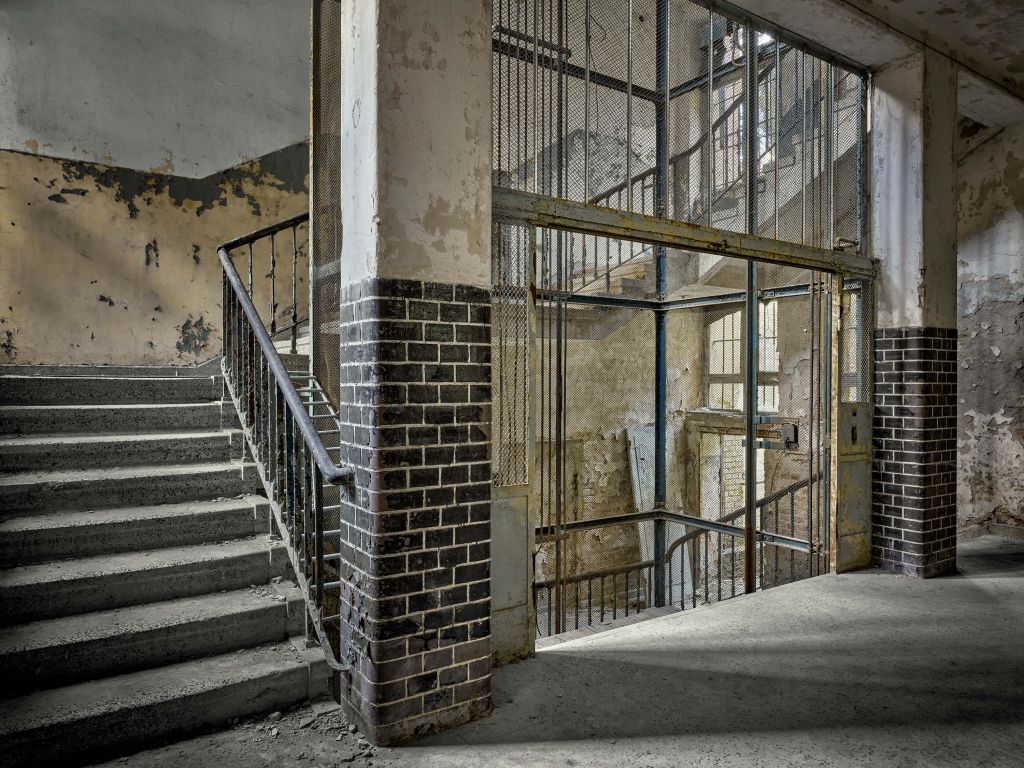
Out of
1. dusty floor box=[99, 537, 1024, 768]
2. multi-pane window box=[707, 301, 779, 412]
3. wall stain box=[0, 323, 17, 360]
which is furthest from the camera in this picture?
Result: multi-pane window box=[707, 301, 779, 412]

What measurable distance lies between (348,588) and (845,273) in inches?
156

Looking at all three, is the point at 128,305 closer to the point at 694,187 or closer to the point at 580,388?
the point at 580,388

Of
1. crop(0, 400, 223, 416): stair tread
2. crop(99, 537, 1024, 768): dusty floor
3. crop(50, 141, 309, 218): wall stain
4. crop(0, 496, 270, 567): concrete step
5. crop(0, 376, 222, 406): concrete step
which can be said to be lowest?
crop(99, 537, 1024, 768): dusty floor

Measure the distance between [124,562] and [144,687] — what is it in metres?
→ 0.70

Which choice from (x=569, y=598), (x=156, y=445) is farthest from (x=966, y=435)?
(x=156, y=445)

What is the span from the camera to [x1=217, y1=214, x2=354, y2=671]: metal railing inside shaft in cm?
261

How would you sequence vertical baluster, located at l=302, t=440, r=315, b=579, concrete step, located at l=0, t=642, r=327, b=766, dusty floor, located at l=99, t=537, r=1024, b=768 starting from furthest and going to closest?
vertical baluster, located at l=302, t=440, r=315, b=579 → dusty floor, located at l=99, t=537, r=1024, b=768 → concrete step, located at l=0, t=642, r=327, b=766

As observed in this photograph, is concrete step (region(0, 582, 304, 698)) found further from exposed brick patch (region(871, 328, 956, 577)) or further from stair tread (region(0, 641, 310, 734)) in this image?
exposed brick patch (region(871, 328, 956, 577))

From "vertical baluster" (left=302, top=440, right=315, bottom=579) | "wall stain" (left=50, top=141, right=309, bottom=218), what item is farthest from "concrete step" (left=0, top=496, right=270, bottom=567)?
"wall stain" (left=50, top=141, right=309, bottom=218)

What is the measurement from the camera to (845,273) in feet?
14.8

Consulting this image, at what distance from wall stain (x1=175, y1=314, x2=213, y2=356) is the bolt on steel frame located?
316 cm

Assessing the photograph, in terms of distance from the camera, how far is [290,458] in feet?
9.66

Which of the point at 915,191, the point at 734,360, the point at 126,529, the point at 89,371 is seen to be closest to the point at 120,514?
the point at 126,529

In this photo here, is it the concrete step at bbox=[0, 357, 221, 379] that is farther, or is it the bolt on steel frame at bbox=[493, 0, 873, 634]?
the concrete step at bbox=[0, 357, 221, 379]
